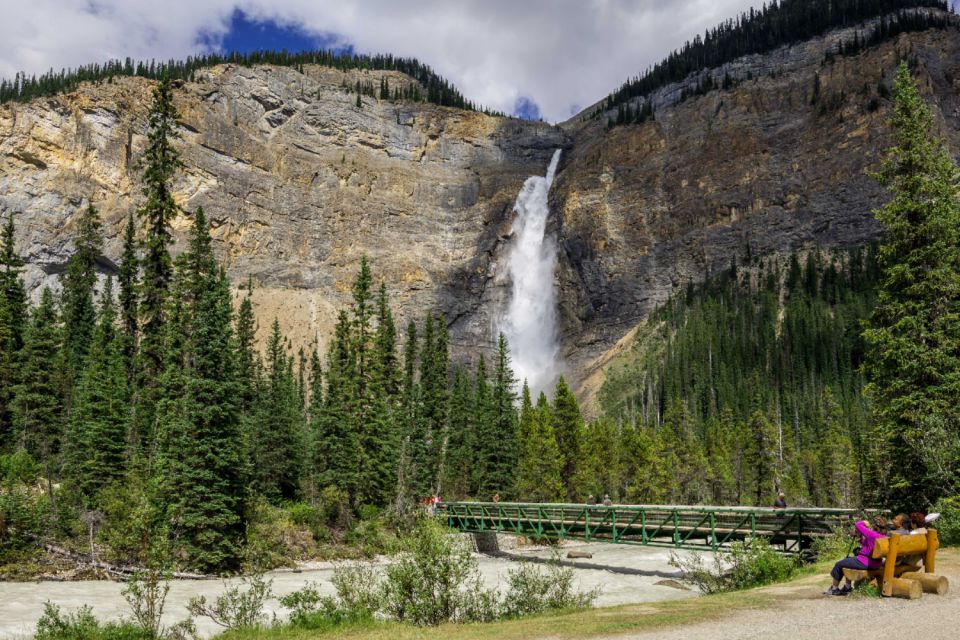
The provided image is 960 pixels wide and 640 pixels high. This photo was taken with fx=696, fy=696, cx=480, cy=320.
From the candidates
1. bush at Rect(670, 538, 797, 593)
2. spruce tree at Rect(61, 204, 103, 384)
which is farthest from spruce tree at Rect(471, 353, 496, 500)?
bush at Rect(670, 538, 797, 593)

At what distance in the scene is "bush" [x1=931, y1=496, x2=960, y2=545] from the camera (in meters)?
16.0

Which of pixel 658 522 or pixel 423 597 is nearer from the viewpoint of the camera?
pixel 423 597

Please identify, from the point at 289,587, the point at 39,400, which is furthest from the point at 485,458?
the point at 289,587

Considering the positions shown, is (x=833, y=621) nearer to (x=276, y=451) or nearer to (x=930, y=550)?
(x=930, y=550)

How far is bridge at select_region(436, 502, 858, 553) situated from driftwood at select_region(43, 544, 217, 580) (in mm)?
16005

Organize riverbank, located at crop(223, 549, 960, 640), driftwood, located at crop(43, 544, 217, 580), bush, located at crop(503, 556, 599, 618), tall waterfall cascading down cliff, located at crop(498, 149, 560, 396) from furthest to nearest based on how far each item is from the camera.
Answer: tall waterfall cascading down cliff, located at crop(498, 149, 560, 396) → driftwood, located at crop(43, 544, 217, 580) → bush, located at crop(503, 556, 599, 618) → riverbank, located at crop(223, 549, 960, 640)

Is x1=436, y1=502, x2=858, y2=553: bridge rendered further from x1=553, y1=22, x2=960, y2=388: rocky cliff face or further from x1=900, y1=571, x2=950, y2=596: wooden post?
x1=553, y1=22, x2=960, y2=388: rocky cliff face

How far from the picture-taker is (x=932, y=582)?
36.7 feet

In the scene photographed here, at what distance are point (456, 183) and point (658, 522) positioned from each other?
12708cm

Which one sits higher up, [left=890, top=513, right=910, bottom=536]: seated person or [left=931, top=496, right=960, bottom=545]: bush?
[left=890, top=513, right=910, bottom=536]: seated person

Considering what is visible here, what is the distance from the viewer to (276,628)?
40.4 ft

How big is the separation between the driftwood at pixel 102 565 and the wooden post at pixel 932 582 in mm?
21815

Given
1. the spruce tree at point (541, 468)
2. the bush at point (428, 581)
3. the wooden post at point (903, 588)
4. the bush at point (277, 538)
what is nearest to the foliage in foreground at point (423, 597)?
the bush at point (428, 581)

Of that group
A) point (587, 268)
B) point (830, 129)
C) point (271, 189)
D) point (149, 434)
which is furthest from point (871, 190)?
point (149, 434)
